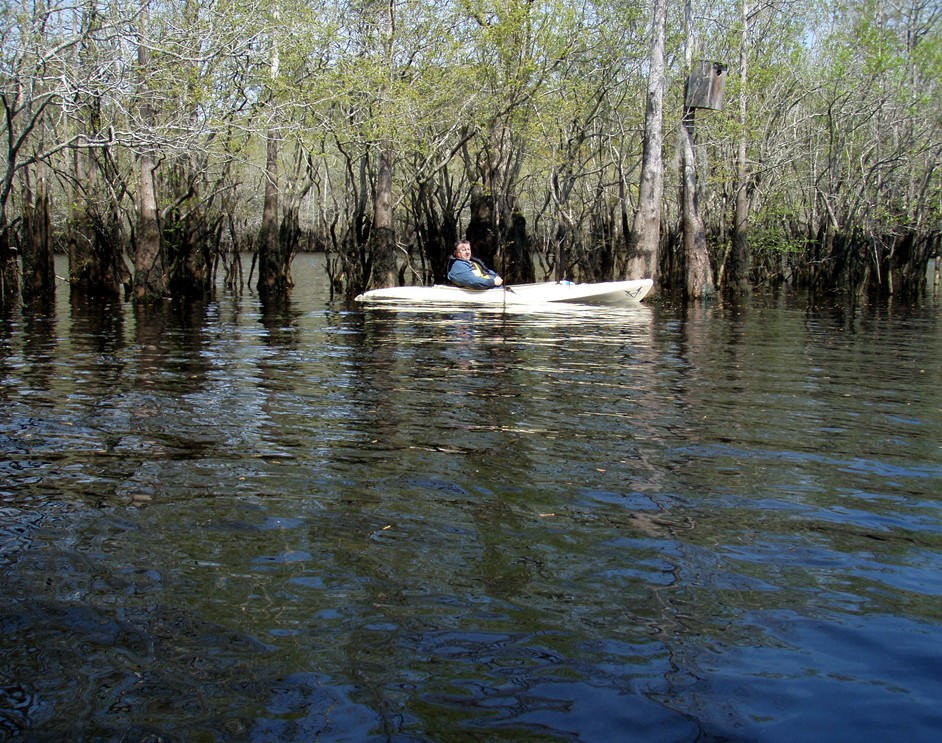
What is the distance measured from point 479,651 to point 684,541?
134cm

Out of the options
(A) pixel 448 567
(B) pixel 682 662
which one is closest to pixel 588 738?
(B) pixel 682 662

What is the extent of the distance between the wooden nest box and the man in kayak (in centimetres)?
542

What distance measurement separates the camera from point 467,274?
1755cm

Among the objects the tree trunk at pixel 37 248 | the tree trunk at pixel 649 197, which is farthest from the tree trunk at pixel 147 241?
the tree trunk at pixel 649 197

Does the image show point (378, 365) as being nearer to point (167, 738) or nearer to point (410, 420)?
point (410, 420)

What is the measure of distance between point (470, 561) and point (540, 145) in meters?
19.8

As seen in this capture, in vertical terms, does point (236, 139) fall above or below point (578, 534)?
above

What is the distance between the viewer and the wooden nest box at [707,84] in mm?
18844

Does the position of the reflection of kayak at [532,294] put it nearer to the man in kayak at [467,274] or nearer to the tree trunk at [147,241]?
the man in kayak at [467,274]

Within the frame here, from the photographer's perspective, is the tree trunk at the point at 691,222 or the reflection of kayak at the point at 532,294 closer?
the reflection of kayak at the point at 532,294

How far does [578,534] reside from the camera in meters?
4.22

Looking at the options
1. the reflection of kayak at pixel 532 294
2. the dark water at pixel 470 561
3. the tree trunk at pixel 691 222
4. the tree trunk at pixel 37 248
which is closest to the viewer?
the dark water at pixel 470 561

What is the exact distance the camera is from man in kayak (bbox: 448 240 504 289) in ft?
57.5

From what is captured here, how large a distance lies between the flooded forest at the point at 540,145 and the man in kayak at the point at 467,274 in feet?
10.2
